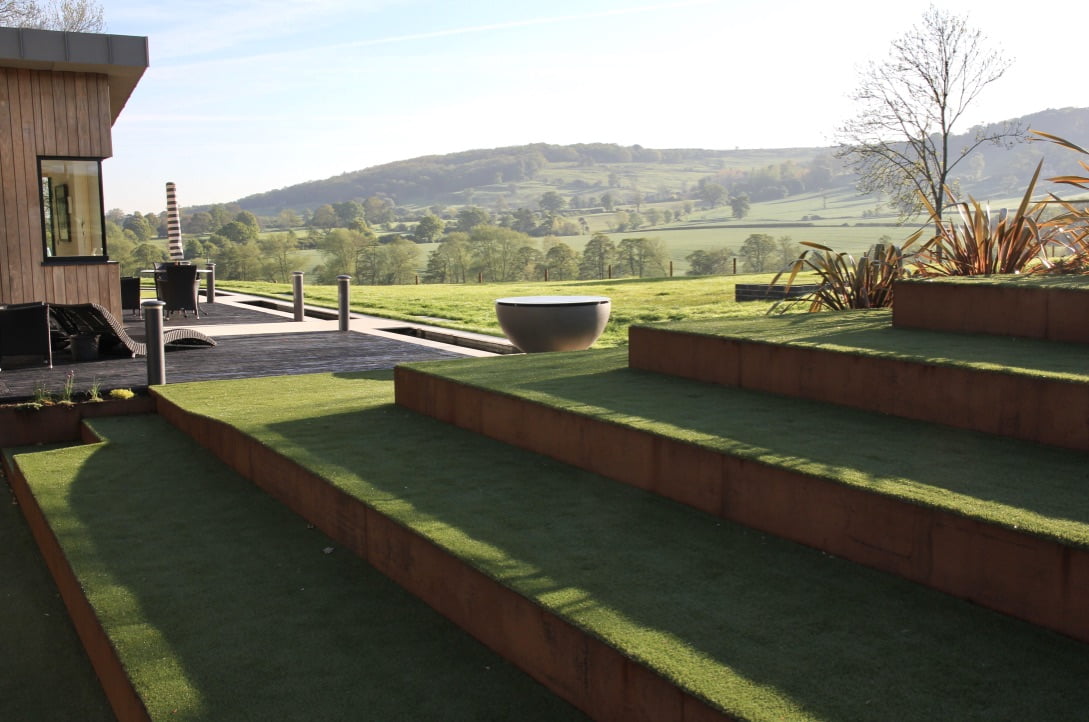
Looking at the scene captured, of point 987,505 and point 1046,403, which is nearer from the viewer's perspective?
point 987,505

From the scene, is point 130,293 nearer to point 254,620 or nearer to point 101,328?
point 101,328

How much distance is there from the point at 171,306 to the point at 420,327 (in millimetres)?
4180

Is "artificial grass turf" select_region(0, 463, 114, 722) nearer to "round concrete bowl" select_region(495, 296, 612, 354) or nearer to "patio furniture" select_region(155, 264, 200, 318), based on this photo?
"round concrete bowl" select_region(495, 296, 612, 354)

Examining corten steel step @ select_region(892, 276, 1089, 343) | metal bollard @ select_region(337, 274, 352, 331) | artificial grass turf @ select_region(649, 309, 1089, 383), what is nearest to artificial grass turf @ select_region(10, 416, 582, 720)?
artificial grass turf @ select_region(649, 309, 1089, 383)

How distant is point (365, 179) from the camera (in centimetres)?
15512

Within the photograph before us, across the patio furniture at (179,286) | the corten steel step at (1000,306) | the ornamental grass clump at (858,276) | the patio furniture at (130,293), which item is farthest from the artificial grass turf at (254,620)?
the patio furniture at (130,293)

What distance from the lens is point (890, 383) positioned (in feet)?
13.6

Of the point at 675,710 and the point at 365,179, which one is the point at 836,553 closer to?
the point at 675,710

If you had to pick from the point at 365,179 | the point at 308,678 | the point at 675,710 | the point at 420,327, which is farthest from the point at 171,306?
the point at 365,179

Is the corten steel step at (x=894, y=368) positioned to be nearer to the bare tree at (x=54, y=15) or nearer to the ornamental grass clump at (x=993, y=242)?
the ornamental grass clump at (x=993, y=242)

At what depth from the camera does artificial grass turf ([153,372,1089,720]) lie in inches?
88.7

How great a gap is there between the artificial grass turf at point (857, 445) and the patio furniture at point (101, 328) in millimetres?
5828

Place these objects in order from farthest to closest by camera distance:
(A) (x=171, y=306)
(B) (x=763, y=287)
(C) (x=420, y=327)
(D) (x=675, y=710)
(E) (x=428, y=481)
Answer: (B) (x=763, y=287) → (A) (x=171, y=306) → (C) (x=420, y=327) → (E) (x=428, y=481) → (D) (x=675, y=710)

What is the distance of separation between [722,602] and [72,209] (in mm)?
10951
